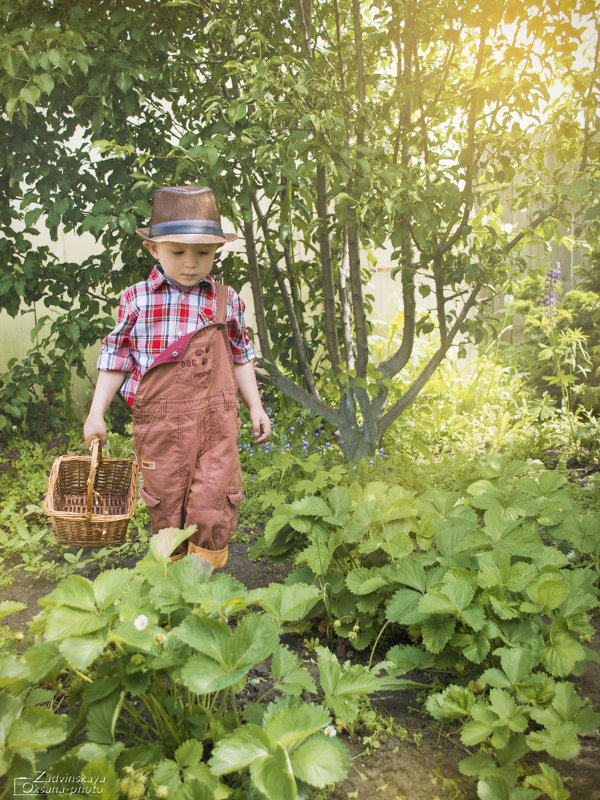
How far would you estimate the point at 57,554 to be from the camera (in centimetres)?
267

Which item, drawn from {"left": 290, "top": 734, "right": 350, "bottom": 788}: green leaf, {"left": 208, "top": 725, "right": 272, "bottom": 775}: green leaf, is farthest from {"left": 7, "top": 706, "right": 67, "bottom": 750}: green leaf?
{"left": 290, "top": 734, "right": 350, "bottom": 788}: green leaf

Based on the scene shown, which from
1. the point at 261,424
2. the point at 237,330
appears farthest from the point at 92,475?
the point at 237,330

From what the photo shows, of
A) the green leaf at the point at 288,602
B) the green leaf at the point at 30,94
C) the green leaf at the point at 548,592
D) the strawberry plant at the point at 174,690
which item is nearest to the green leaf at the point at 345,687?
the strawberry plant at the point at 174,690

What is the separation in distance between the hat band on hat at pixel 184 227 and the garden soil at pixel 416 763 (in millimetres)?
1493

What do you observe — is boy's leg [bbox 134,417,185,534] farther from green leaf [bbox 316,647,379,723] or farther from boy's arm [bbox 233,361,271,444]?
green leaf [bbox 316,647,379,723]

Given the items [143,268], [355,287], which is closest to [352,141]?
[355,287]

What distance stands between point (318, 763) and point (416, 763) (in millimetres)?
492

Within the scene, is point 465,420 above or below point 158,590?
above

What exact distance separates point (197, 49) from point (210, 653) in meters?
3.11

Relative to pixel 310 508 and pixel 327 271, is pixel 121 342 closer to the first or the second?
pixel 310 508

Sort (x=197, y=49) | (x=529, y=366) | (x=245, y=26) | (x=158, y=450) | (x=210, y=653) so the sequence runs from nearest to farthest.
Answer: (x=210, y=653) → (x=158, y=450) → (x=245, y=26) → (x=197, y=49) → (x=529, y=366)

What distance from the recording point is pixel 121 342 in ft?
7.24

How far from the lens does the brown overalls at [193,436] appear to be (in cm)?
211

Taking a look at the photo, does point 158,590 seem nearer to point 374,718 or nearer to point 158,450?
point 374,718
